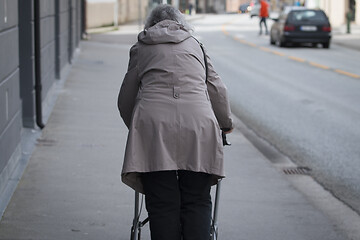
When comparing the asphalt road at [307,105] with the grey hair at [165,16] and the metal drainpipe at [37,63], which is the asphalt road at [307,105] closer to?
the metal drainpipe at [37,63]

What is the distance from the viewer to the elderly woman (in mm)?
4457

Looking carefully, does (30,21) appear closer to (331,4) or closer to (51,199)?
(51,199)

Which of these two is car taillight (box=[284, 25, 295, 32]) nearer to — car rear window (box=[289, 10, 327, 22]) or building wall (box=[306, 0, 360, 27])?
car rear window (box=[289, 10, 327, 22])

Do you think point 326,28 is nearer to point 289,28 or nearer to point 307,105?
point 289,28

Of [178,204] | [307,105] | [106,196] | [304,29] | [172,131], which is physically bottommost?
[307,105]

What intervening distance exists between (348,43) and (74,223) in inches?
1132

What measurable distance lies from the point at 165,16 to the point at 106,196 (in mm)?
2788

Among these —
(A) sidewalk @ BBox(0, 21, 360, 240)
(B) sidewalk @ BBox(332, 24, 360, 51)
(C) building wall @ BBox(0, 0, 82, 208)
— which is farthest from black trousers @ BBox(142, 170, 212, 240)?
(B) sidewalk @ BBox(332, 24, 360, 51)

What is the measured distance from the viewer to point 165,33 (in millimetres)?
4539

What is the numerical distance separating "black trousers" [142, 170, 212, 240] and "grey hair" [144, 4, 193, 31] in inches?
33.2

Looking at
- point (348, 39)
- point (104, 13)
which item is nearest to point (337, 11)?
point (104, 13)

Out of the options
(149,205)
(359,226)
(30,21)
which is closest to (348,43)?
(30,21)

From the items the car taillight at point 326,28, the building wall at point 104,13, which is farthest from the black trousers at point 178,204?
the building wall at point 104,13

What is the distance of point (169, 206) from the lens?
4566 mm
